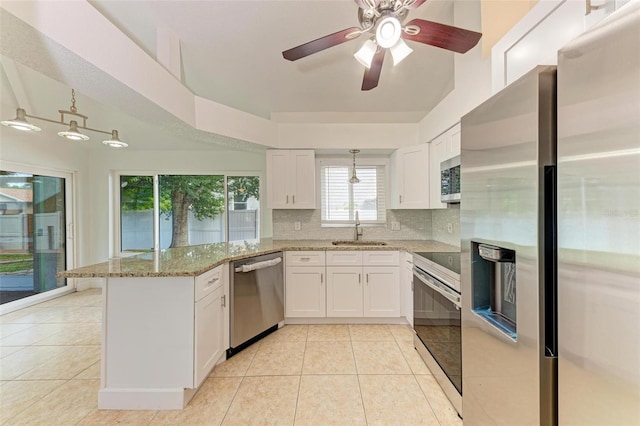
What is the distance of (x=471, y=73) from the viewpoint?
7.09ft

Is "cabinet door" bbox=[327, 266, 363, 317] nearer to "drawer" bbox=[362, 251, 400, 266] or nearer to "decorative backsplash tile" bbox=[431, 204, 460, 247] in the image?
"drawer" bbox=[362, 251, 400, 266]

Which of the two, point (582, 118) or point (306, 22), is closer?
point (582, 118)

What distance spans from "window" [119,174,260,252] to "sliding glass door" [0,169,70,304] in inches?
32.2

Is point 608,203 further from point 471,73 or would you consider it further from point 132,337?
point 132,337

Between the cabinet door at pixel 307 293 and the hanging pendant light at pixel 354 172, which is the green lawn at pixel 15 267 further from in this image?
the hanging pendant light at pixel 354 172

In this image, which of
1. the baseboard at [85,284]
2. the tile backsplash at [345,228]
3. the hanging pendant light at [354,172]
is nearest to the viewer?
the hanging pendant light at [354,172]

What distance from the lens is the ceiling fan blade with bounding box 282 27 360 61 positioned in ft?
5.19

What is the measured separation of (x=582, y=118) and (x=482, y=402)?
1095 mm

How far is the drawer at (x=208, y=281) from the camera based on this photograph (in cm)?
193

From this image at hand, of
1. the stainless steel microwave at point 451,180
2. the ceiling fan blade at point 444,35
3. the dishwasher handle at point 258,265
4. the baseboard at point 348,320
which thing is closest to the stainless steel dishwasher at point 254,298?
the dishwasher handle at point 258,265

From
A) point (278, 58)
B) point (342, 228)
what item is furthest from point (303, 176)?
point (278, 58)

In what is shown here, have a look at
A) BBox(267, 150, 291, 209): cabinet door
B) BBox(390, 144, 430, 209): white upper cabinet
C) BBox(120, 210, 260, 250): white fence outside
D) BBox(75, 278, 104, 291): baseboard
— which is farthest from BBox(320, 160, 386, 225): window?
BBox(75, 278, 104, 291): baseboard

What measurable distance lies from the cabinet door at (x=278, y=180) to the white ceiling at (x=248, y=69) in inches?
15.0

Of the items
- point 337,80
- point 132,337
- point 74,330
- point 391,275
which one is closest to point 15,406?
point 132,337
